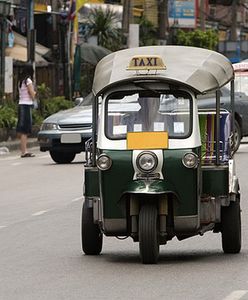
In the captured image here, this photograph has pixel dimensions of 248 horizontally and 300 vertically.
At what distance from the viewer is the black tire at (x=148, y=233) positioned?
35.7 feet

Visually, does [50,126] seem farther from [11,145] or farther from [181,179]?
[181,179]

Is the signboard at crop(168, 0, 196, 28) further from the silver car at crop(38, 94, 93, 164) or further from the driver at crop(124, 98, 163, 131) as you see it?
the driver at crop(124, 98, 163, 131)

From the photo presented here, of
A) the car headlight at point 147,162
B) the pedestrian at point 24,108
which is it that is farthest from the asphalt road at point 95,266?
the pedestrian at point 24,108

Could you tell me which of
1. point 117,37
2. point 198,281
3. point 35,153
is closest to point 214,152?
point 198,281

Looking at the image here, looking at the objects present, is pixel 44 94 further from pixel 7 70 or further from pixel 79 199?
pixel 79 199

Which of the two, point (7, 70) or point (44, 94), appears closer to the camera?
point (7, 70)

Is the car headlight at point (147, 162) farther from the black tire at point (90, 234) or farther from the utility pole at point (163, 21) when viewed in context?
the utility pole at point (163, 21)

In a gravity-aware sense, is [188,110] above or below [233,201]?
above

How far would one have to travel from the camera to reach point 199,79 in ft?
37.0

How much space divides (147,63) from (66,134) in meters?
13.1

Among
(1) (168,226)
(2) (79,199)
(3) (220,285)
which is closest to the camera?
(3) (220,285)

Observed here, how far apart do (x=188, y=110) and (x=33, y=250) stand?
236 centimetres

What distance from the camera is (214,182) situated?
11.4 m

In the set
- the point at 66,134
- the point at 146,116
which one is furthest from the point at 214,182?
the point at 66,134
